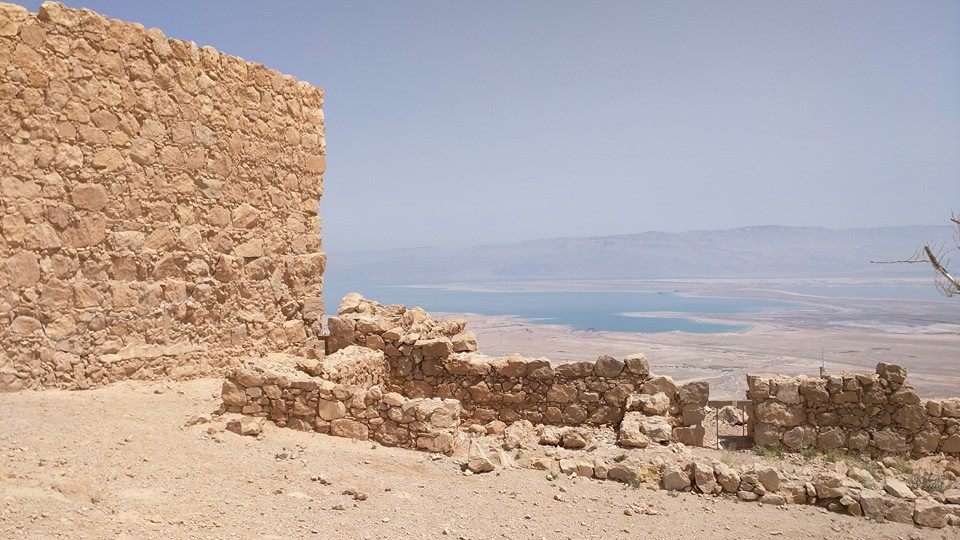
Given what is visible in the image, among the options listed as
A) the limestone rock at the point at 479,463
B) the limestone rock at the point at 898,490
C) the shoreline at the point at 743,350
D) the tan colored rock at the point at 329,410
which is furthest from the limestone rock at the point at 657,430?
the shoreline at the point at 743,350

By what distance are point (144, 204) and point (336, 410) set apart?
339 centimetres

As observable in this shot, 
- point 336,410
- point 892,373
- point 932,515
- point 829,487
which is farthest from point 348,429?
point 892,373

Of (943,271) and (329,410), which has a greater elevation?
(943,271)

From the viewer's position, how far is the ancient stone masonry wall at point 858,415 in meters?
9.85

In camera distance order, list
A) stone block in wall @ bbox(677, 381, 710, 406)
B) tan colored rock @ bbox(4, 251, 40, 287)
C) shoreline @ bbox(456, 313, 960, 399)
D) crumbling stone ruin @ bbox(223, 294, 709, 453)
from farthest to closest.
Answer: shoreline @ bbox(456, 313, 960, 399)
stone block in wall @ bbox(677, 381, 710, 406)
crumbling stone ruin @ bbox(223, 294, 709, 453)
tan colored rock @ bbox(4, 251, 40, 287)

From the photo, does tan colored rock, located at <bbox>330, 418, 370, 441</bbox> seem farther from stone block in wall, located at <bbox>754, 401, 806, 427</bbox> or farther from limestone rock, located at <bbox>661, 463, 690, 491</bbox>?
stone block in wall, located at <bbox>754, 401, 806, 427</bbox>

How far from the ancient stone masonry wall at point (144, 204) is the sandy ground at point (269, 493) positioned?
79cm

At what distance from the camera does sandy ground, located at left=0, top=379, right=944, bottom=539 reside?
451 cm

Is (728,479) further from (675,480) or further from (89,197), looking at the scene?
(89,197)

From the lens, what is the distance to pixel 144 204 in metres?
7.85

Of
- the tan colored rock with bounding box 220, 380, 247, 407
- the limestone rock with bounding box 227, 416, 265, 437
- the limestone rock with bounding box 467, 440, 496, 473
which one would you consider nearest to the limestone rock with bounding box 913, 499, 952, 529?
the limestone rock with bounding box 467, 440, 496, 473

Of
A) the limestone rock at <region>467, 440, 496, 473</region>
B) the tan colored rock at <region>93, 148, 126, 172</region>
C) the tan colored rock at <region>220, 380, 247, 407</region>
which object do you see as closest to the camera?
the limestone rock at <region>467, 440, 496, 473</region>

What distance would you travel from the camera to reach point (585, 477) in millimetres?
6934

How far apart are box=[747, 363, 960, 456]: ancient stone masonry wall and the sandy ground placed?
3.73 m
